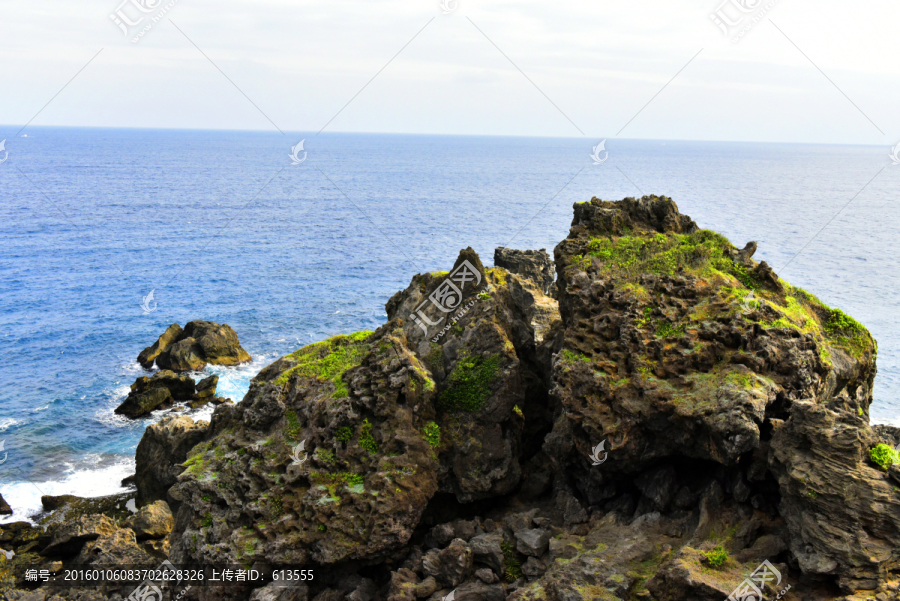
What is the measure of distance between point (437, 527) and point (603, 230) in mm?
11716

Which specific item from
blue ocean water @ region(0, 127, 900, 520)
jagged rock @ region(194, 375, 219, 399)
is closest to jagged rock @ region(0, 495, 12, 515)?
blue ocean water @ region(0, 127, 900, 520)

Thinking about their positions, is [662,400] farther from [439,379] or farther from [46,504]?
[46,504]

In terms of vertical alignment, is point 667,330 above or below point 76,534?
above

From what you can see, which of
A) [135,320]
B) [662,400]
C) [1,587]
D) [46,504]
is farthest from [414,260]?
[662,400]

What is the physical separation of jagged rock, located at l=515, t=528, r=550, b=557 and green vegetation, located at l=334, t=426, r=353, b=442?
19.6 ft

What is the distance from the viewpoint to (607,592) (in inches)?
588

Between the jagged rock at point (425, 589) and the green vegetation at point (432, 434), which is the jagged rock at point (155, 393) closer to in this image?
the green vegetation at point (432, 434)

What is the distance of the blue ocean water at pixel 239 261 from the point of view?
46.7m

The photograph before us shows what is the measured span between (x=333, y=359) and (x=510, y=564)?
9.40 metres

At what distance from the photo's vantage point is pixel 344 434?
64.2 ft

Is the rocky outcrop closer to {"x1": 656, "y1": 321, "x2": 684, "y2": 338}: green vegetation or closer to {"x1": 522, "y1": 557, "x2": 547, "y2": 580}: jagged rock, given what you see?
{"x1": 522, "y1": 557, "x2": 547, "y2": 580}: jagged rock

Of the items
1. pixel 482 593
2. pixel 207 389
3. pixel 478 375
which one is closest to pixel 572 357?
pixel 478 375

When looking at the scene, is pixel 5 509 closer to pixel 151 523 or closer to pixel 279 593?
pixel 151 523

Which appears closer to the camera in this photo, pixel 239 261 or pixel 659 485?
pixel 659 485
